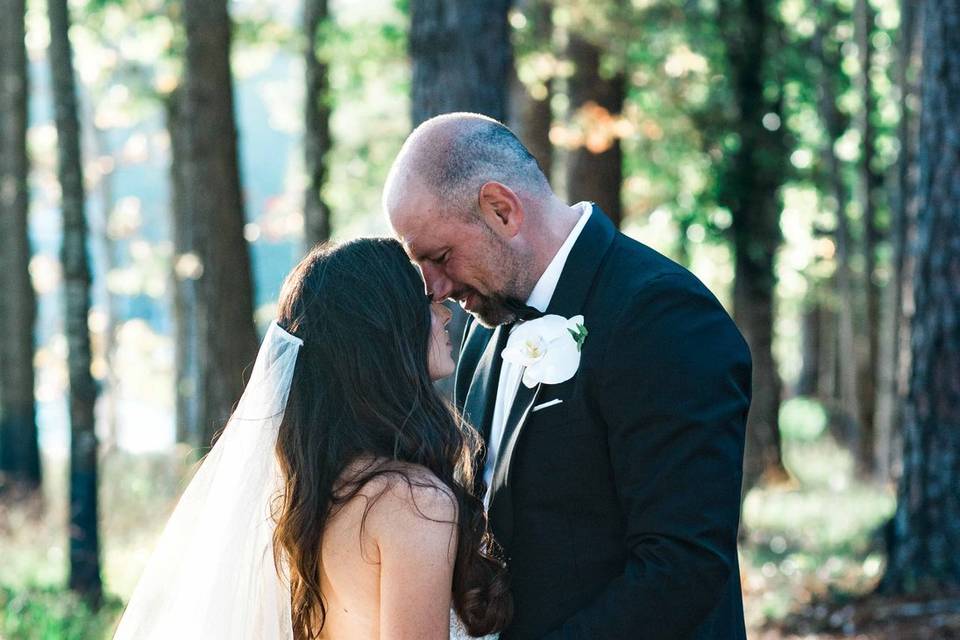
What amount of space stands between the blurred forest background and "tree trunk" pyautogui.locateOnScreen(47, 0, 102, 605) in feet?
0.06

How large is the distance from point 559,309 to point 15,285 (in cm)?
1427

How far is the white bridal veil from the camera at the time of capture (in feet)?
11.1

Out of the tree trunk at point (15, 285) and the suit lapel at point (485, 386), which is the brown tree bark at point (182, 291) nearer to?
the tree trunk at point (15, 285)

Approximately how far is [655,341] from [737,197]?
1190 centimetres

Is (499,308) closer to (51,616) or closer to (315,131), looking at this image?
(51,616)

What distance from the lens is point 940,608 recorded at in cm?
701

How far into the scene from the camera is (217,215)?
10961 millimetres

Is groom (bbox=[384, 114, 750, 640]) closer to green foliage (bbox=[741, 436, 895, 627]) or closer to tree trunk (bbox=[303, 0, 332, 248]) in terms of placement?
green foliage (bbox=[741, 436, 895, 627])

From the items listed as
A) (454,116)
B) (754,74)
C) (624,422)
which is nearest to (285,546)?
(624,422)

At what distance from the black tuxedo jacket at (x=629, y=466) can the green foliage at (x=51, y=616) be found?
4.26 m

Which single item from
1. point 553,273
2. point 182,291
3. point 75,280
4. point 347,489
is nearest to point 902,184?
point 75,280

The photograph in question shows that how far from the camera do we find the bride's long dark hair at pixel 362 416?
3.18 metres

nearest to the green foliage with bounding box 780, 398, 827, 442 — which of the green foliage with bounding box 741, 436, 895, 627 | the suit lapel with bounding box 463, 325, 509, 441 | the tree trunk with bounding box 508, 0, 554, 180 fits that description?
the green foliage with bounding box 741, 436, 895, 627

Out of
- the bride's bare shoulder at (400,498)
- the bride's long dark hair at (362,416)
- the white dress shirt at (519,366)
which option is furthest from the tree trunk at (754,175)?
the bride's bare shoulder at (400,498)
